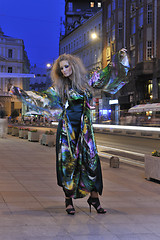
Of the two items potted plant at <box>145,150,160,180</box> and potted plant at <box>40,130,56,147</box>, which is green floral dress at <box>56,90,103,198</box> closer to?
potted plant at <box>145,150,160,180</box>

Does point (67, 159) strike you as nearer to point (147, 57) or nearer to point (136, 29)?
point (147, 57)

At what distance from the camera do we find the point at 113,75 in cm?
440

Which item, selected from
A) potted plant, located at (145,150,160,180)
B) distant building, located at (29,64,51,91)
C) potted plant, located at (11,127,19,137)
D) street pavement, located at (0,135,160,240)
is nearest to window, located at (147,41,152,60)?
potted plant, located at (11,127,19,137)

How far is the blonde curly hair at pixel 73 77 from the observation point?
473 cm

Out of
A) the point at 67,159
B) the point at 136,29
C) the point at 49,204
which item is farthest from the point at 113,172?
the point at 136,29

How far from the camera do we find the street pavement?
4.00 m

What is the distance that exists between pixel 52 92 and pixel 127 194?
9.12 feet

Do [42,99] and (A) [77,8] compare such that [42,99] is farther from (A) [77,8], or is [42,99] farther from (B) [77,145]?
(A) [77,8]

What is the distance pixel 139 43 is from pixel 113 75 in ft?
131

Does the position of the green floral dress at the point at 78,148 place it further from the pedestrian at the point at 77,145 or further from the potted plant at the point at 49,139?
the potted plant at the point at 49,139

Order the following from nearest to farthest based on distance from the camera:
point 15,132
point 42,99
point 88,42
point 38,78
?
1. point 42,99
2. point 15,132
3. point 88,42
4. point 38,78

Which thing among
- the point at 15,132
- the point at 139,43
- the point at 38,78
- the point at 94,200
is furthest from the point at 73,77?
the point at 38,78

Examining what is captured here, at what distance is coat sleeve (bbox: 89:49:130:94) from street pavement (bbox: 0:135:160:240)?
5.50 ft

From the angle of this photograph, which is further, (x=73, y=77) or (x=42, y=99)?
(x=42, y=99)
